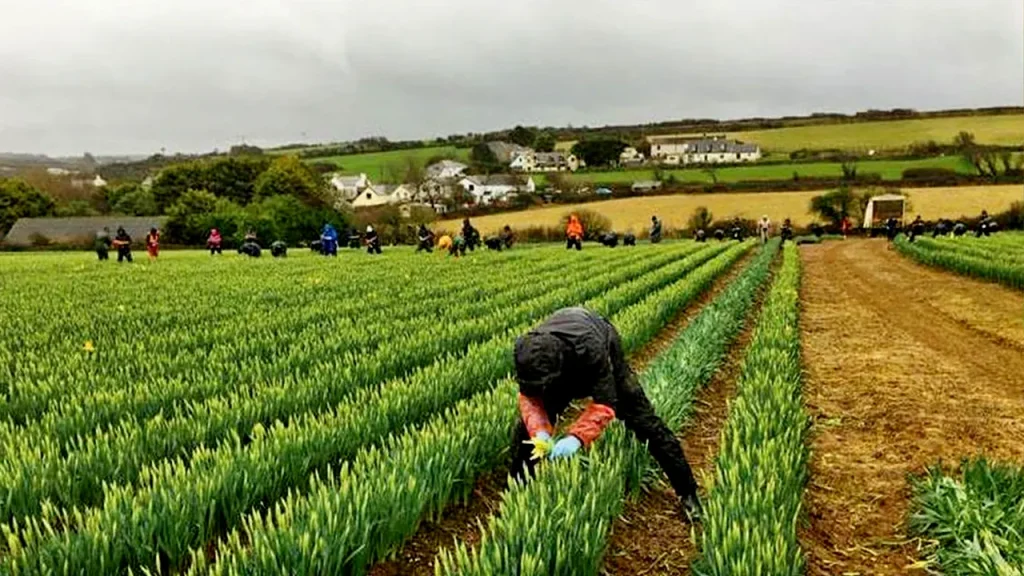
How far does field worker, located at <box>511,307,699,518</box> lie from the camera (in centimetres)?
348

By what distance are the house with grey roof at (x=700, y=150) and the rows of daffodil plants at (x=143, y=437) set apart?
8394 cm

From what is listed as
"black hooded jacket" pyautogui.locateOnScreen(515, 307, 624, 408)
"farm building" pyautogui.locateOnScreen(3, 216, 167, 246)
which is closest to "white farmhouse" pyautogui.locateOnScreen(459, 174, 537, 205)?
"farm building" pyautogui.locateOnScreen(3, 216, 167, 246)

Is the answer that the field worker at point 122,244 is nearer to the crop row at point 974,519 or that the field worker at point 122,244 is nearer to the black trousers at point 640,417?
the black trousers at point 640,417

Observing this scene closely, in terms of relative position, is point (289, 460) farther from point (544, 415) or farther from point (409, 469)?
point (544, 415)

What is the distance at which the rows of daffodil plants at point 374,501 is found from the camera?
2809 millimetres

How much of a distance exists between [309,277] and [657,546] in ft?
48.2

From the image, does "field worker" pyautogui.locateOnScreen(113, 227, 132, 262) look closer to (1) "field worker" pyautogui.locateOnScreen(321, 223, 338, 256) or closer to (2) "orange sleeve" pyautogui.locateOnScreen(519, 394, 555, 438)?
(1) "field worker" pyautogui.locateOnScreen(321, 223, 338, 256)

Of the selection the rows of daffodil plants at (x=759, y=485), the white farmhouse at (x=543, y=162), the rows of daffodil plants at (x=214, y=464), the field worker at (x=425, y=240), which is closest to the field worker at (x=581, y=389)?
the rows of daffodil plants at (x=759, y=485)

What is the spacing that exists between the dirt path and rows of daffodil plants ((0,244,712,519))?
3.11 m

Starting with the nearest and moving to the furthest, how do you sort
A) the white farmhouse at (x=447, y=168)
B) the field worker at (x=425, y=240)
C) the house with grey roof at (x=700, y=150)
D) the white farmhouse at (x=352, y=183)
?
the field worker at (x=425, y=240) → the house with grey roof at (x=700, y=150) → the white farmhouse at (x=447, y=168) → the white farmhouse at (x=352, y=183)

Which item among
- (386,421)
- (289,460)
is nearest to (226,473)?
(289,460)

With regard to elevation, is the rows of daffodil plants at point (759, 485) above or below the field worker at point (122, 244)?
above

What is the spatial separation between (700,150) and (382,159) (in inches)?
1748

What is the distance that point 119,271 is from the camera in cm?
2102
